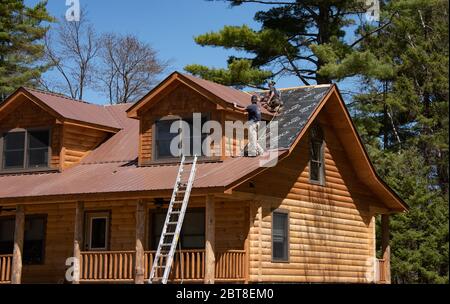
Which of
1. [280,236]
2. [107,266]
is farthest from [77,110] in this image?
[280,236]

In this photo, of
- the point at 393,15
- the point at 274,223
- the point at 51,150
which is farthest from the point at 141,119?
the point at 393,15

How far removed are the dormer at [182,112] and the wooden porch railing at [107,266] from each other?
128 inches

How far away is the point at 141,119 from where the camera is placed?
83.9 feet

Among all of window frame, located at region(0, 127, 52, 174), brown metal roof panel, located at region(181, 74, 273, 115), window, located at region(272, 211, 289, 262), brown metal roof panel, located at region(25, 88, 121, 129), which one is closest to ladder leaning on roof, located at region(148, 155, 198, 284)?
brown metal roof panel, located at region(181, 74, 273, 115)

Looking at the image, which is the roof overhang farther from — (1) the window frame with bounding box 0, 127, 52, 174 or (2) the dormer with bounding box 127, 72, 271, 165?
(1) the window frame with bounding box 0, 127, 52, 174

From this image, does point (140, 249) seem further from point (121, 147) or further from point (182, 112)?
point (121, 147)

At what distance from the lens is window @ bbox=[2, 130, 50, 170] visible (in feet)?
88.6

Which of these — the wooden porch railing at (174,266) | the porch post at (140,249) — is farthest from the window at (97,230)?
the porch post at (140,249)

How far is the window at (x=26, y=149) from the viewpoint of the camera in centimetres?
2702

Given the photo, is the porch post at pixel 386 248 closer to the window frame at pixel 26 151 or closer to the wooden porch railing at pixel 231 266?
the wooden porch railing at pixel 231 266

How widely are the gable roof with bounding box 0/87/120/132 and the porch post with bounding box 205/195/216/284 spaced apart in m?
7.31

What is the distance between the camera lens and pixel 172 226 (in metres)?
23.4

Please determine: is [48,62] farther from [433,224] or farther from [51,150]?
[433,224]

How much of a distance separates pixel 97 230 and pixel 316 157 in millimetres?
7321
